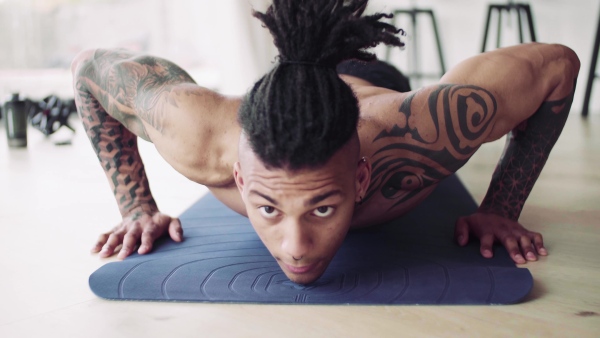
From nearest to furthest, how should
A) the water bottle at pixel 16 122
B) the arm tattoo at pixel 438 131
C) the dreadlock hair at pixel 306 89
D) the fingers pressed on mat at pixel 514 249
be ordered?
the dreadlock hair at pixel 306 89 < the arm tattoo at pixel 438 131 < the fingers pressed on mat at pixel 514 249 < the water bottle at pixel 16 122

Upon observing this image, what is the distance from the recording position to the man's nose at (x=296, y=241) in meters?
1.26

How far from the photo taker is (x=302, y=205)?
1.24 meters

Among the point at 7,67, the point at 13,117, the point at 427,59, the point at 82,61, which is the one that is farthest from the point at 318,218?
the point at 427,59

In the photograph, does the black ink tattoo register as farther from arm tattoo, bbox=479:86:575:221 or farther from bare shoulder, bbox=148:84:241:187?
arm tattoo, bbox=479:86:575:221

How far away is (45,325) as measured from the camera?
1.28m

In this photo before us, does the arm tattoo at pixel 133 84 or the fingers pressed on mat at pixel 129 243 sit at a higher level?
the arm tattoo at pixel 133 84

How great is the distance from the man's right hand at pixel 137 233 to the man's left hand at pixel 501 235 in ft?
2.65

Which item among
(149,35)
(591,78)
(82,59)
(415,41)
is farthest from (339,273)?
(415,41)

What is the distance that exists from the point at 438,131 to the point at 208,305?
2.22 ft

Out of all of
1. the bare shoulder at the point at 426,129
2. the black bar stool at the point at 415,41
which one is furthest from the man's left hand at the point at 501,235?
the black bar stool at the point at 415,41

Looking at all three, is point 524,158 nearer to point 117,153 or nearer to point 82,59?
point 117,153

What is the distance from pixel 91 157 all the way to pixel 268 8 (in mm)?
2362

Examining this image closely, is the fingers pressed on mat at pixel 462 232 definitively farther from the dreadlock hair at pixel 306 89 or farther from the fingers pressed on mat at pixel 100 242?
the fingers pressed on mat at pixel 100 242

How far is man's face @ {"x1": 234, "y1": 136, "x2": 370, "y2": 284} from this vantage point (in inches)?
48.4
